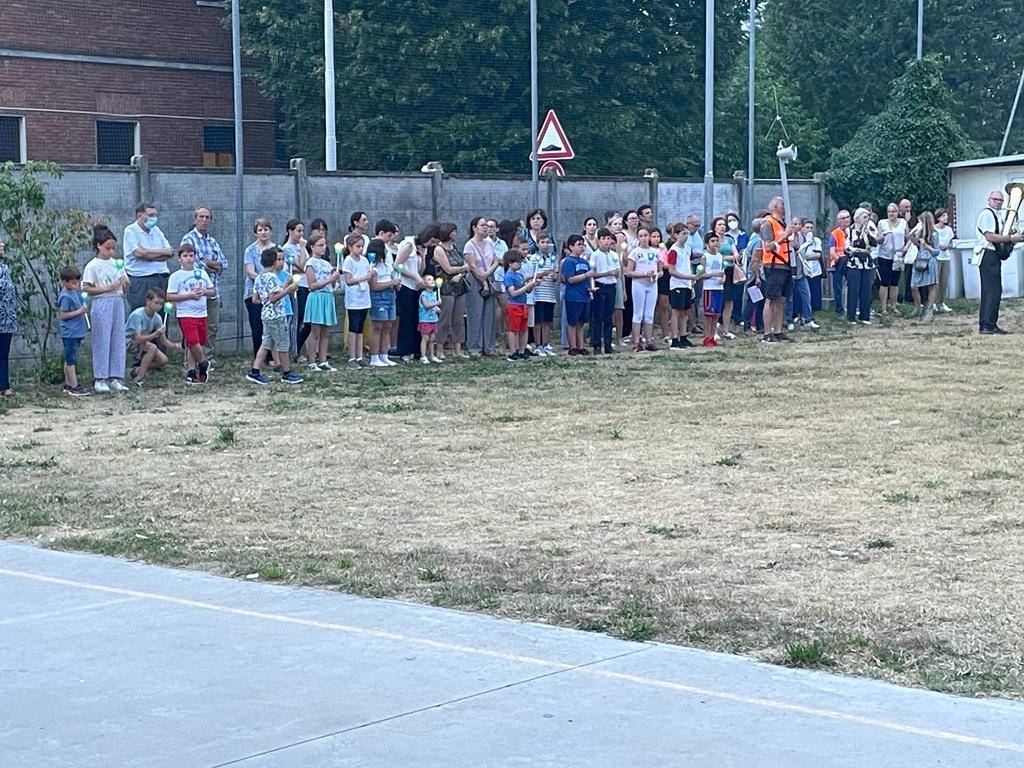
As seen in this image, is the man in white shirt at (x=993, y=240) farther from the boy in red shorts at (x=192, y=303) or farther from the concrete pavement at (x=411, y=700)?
the concrete pavement at (x=411, y=700)

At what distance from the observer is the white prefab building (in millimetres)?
33062

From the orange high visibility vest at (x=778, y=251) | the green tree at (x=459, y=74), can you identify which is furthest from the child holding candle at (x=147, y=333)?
the green tree at (x=459, y=74)

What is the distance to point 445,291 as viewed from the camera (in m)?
21.0

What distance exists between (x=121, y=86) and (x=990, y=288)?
68.7 ft

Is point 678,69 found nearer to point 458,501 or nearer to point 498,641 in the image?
point 458,501

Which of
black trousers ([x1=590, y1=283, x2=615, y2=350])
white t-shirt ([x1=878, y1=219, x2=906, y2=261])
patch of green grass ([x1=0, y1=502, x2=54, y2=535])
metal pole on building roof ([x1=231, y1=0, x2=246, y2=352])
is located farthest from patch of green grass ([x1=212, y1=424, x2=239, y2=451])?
white t-shirt ([x1=878, y1=219, x2=906, y2=261])

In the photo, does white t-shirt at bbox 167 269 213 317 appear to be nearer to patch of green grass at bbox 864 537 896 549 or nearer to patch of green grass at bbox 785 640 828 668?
patch of green grass at bbox 864 537 896 549

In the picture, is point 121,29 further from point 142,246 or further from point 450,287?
point 142,246

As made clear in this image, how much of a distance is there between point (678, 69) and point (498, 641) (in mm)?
33371

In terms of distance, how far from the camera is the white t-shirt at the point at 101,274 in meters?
17.6

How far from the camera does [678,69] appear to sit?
39.1 meters

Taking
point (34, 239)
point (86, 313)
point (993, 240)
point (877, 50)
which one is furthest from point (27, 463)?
point (877, 50)

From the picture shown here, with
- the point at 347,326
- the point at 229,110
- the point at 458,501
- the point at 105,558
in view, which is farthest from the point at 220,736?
the point at 229,110

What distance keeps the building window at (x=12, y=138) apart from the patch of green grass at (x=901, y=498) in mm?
28213
